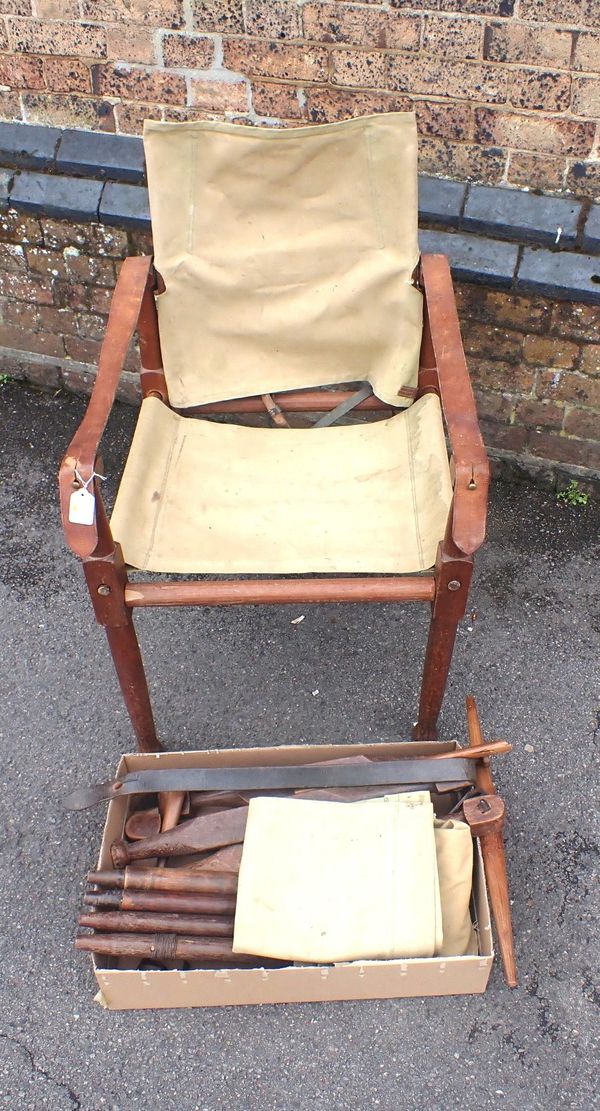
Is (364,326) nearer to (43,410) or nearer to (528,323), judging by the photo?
(528,323)

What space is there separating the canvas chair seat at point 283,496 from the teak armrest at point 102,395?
216 mm

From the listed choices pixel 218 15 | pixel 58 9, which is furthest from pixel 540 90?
pixel 58 9

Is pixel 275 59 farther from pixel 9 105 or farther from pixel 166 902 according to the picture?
pixel 166 902

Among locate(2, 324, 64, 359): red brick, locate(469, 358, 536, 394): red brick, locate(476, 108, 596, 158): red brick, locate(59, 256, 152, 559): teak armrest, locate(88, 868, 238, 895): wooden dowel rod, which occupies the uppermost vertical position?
locate(476, 108, 596, 158): red brick

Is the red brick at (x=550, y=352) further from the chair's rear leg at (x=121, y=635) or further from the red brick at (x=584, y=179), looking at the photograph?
the chair's rear leg at (x=121, y=635)

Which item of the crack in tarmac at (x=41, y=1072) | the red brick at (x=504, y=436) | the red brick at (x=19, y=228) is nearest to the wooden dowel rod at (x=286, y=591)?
the crack in tarmac at (x=41, y=1072)

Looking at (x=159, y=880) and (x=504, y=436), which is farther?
(x=504, y=436)

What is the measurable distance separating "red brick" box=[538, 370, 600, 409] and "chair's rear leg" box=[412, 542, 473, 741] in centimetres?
105

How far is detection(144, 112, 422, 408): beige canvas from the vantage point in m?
1.98

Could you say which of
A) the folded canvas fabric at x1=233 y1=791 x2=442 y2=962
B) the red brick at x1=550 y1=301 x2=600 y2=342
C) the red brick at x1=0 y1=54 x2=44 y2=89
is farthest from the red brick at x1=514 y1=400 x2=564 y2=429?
the red brick at x1=0 y1=54 x2=44 y2=89

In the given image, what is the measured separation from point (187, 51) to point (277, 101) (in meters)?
0.27

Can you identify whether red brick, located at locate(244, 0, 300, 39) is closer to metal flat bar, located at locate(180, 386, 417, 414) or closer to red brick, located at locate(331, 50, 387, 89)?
red brick, located at locate(331, 50, 387, 89)

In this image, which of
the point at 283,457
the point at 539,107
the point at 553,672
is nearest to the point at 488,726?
the point at 553,672

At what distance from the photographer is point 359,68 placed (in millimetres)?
2328
